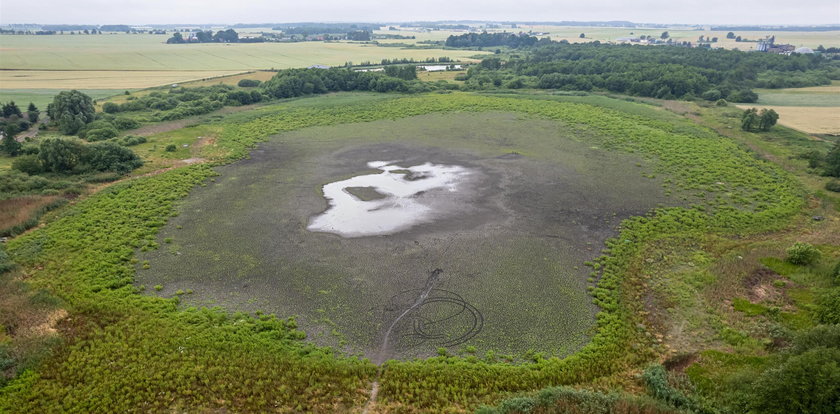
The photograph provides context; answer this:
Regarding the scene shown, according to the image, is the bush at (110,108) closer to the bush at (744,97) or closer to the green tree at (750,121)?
the green tree at (750,121)

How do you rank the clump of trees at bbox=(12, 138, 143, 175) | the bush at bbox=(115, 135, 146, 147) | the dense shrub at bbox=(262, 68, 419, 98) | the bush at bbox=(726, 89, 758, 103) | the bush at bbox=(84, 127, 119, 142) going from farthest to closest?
1. the dense shrub at bbox=(262, 68, 419, 98)
2. the bush at bbox=(726, 89, 758, 103)
3. the bush at bbox=(84, 127, 119, 142)
4. the bush at bbox=(115, 135, 146, 147)
5. the clump of trees at bbox=(12, 138, 143, 175)

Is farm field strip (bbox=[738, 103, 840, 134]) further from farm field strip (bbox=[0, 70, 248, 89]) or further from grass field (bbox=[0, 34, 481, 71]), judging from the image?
farm field strip (bbox=[0, 70, 248, 89])

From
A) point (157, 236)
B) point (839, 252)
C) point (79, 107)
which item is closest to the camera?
point (839, 252)

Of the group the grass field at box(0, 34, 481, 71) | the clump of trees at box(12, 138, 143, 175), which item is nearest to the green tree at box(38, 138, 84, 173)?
the clump of trees at box(12, 138, 143, 175)

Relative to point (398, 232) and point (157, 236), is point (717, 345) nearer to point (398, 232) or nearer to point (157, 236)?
point (398, 232)

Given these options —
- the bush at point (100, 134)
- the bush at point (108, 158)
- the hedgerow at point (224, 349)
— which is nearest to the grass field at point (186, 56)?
the bush at point (100, 134)

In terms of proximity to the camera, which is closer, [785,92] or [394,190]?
[394,190]

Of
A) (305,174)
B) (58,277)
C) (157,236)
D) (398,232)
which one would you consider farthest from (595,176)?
(58,277)
